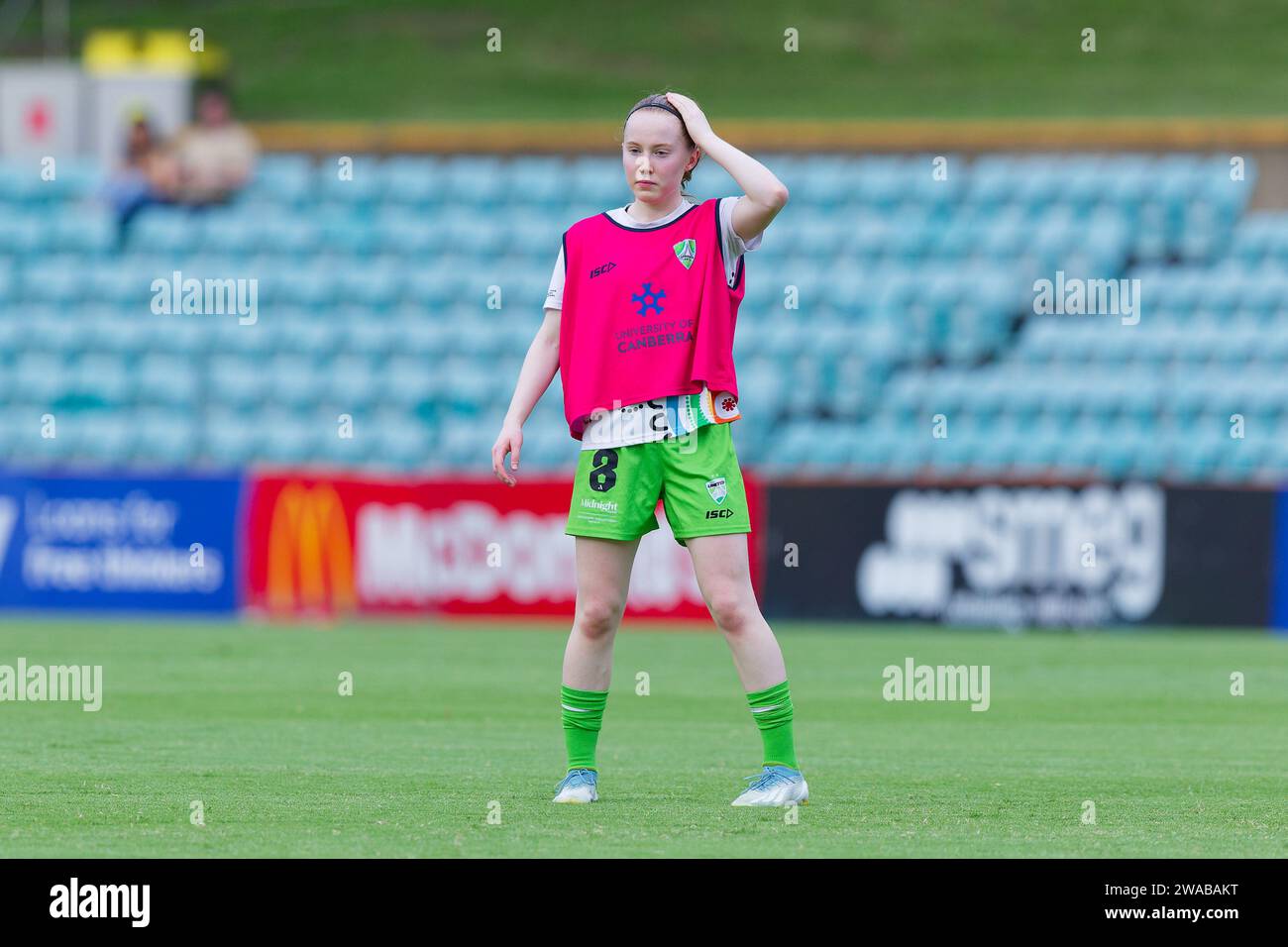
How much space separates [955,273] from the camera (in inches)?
836

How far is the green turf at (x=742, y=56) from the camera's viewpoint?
105ft

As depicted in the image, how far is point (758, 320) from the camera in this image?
21219 millimetres

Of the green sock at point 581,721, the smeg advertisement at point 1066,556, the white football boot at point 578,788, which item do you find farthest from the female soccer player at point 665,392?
the smeg advertisement at point 1066,556

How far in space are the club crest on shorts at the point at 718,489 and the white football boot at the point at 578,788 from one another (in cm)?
100

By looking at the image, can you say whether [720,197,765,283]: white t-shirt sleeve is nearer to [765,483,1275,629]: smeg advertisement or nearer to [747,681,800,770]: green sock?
[747,681,800,770]: green sock

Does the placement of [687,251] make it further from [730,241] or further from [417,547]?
[417,547]

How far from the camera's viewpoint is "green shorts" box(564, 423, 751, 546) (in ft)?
21.9

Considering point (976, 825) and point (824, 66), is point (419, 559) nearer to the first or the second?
point (976, 825)

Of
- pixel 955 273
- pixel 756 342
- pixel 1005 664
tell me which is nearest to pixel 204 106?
pixel 756 342

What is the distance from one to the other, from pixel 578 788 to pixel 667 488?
3.30 feet

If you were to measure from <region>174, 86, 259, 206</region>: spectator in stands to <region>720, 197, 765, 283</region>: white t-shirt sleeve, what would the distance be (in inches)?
683

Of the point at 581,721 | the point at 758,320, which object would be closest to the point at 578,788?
the point at 581,721

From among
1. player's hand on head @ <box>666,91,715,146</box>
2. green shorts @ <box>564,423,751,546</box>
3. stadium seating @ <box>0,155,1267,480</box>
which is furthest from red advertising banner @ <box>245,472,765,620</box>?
player's hand on head @ <box>666,91,715,146</box>

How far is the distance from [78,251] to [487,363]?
493 centimetres
